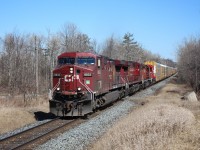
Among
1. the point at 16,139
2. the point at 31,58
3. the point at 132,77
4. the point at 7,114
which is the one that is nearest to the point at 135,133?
the point at 16,139

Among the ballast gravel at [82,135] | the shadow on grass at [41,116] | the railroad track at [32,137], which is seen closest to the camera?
the ballast gravel at [82,135]

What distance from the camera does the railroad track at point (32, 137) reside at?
11.1m

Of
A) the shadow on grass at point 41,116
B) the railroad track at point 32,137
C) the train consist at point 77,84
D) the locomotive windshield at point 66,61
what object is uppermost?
the locomotive windshield at point 66,61

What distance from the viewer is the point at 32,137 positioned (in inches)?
498

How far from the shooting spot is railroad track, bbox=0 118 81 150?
1114 cm

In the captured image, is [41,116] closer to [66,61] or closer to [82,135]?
[66,61]

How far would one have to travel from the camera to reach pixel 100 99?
65.5ft

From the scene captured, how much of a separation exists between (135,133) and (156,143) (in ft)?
5.72

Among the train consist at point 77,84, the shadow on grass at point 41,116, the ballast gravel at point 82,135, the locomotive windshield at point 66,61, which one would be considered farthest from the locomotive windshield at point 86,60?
the shadow on grass at point 41,116

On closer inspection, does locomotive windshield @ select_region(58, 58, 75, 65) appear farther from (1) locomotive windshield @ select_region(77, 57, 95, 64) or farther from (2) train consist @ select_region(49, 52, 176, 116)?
(1) locomotive windshield @ select_region(77, 57, 95, 64)

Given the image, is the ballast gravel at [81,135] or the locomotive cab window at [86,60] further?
the locomotive cab window at [86,60]

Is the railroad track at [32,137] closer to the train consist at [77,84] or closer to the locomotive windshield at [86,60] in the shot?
the train consist at [77,84]

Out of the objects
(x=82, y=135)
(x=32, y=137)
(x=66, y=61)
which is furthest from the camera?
(x=66, y=61)

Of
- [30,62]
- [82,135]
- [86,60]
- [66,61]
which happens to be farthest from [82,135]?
[30,62]
